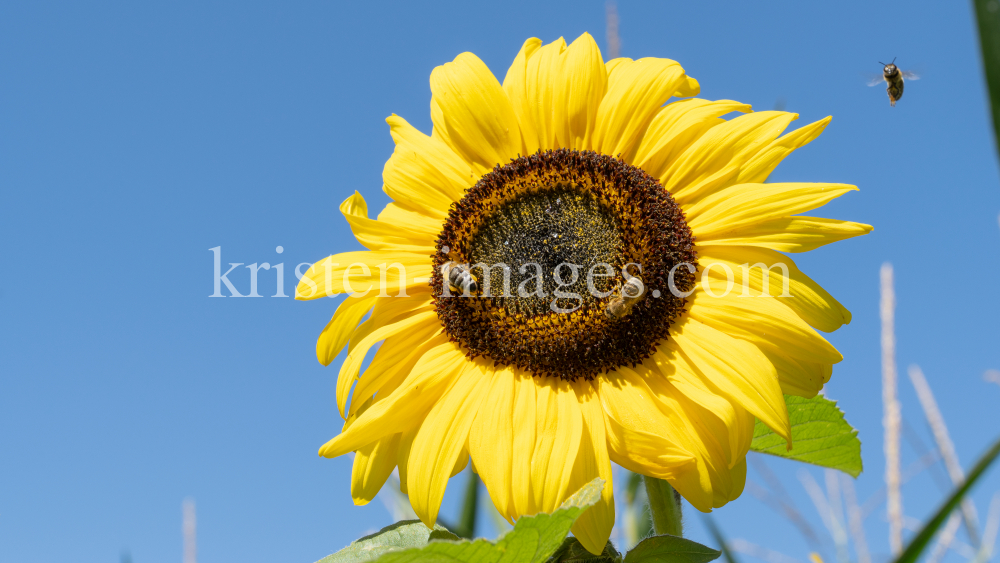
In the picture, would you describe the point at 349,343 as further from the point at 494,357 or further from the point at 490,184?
the point at 490,184

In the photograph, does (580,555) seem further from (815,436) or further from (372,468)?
(815,436)

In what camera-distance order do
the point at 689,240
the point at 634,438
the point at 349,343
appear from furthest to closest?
the point at 349,343 → the point at 689,240 → the point at 634,438

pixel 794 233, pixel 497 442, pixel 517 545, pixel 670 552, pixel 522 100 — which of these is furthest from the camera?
pixel 522 100

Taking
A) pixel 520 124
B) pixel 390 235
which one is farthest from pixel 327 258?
pixel 520 124

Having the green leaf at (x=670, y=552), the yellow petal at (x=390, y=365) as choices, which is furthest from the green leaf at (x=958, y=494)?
A: the yellow petal at (x=390, y=365)

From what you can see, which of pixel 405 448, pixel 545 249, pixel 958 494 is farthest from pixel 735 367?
pixel 958 494

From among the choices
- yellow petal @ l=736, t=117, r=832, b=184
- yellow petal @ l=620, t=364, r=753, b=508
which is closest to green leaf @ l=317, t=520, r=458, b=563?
yellow petal @ l=620, t=364, r=753, b=508
